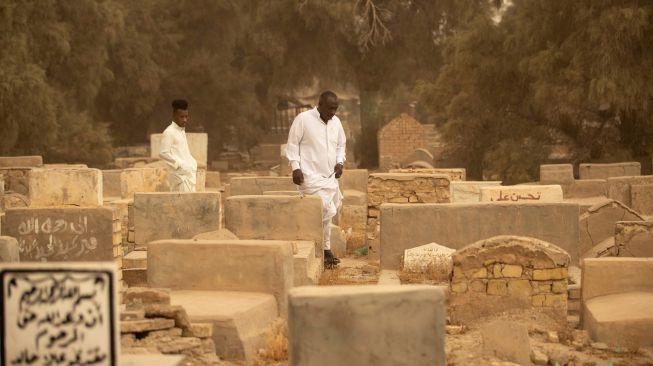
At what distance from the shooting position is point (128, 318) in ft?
22.0

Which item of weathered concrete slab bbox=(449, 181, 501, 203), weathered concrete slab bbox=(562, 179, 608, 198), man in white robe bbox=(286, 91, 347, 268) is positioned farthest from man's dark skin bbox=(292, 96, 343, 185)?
weathered concrete slab bbox=(562, 179, 608, 198)

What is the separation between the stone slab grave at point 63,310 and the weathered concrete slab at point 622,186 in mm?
11553

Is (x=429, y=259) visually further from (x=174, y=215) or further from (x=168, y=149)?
(x=168, y=149)

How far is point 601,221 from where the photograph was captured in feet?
39.3

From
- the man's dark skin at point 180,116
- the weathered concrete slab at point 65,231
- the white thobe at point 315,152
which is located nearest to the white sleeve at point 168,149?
the man's dark skin at point 180,116

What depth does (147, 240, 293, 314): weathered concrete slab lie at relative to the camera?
320 inches

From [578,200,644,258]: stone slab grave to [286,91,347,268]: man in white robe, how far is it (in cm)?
276

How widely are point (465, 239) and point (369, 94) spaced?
2574 cm

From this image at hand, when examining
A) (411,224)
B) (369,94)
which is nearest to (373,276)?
(411,224)

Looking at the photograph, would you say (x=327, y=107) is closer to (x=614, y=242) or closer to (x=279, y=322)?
(x=614, y=242)

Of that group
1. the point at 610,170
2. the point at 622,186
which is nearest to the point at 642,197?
the point at 622,186

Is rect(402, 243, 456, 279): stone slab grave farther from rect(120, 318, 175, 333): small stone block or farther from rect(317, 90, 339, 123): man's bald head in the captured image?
rect(120, 318, 175, 333): small stone block

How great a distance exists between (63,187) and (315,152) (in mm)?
2570

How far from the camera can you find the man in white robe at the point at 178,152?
12109 millimetres
